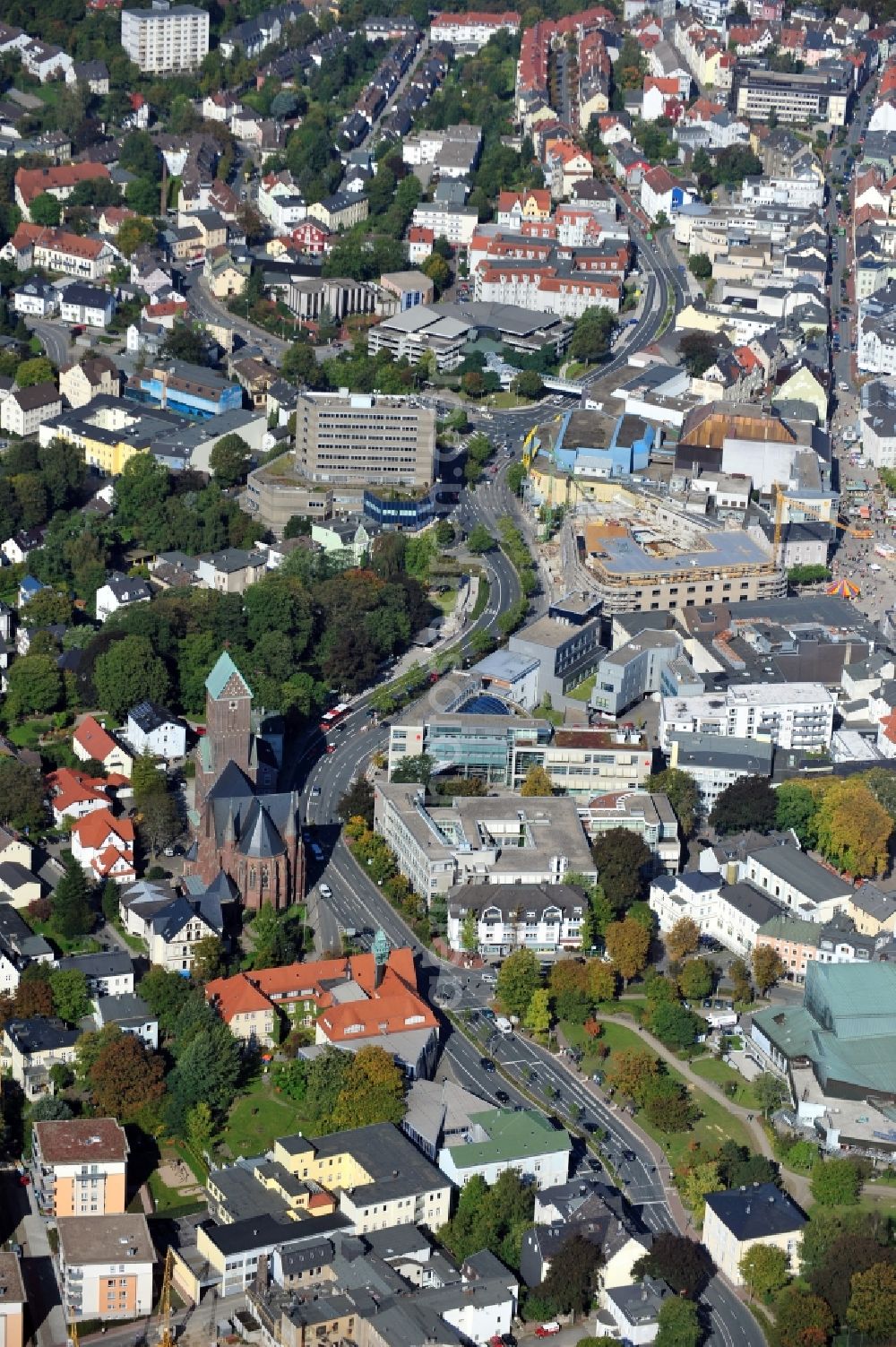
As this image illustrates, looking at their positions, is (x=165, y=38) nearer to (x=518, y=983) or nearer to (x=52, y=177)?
(x=52, y=177)

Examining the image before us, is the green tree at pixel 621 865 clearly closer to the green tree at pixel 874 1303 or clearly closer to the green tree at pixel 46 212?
the green tree at pixel 874 1303

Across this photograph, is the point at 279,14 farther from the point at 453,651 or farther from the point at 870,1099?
the point at 870,1099

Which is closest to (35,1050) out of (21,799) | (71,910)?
(71,910)

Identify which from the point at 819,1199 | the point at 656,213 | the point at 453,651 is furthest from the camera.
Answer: the point at 656,213

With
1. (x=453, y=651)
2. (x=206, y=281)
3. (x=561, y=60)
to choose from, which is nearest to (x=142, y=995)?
(x=453, y=651)

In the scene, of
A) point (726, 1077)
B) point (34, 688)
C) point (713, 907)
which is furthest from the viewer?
point (34, 688)

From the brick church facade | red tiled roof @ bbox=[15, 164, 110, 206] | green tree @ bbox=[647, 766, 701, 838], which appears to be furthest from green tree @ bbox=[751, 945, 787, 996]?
red tiled roof @ bbox=[15, 164, 110, 206]

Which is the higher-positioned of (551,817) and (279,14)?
(279,14)
